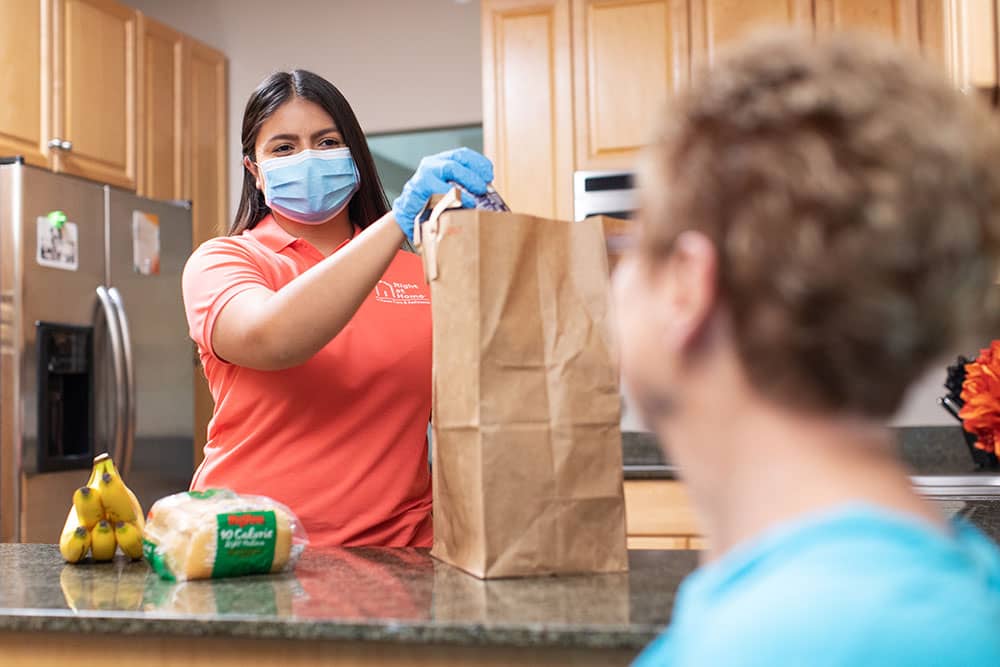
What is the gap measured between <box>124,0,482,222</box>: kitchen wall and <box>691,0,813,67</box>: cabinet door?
1.08 m

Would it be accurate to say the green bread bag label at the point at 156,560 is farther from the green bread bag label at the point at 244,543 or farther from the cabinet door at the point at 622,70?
the cabinet door at the point at 622,70

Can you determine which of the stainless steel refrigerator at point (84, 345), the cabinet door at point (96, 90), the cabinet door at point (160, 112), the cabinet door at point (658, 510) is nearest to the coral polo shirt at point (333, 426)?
the cabinet door at point (658, 510)

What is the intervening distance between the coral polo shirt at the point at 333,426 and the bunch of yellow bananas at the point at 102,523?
→ 0.66 feet

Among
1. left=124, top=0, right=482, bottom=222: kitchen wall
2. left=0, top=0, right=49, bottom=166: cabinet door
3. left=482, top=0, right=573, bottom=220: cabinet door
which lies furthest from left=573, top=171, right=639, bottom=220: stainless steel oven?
left=0, top=0, right=49, bottom=166: cabinet door

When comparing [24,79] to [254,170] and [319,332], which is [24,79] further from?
[319,332]

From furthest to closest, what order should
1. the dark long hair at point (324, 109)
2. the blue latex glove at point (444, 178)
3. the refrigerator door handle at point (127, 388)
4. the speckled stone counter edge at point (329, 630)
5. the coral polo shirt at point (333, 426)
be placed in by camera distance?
the refrigerator door handle at point (127, 388)
the dark long hair at point (324, 109)
the coral polo shirt at point (333, 426)
the blue latex glove at point (444, 178)
the speckled stone counter edge at point (329, 630)

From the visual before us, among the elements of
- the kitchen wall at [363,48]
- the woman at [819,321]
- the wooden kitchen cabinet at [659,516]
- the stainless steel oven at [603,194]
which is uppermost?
the kitchen wall at [363,48]

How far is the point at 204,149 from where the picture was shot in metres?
4.16

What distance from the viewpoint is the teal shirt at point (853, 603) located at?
1.51 ft

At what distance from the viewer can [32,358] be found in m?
2.95

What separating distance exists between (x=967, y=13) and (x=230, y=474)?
1.49 m

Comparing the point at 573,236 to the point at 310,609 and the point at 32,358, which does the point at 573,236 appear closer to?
the point at 310,609

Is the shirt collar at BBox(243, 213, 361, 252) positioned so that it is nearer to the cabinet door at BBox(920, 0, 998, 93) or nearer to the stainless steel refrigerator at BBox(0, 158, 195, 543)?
the cabinet door at BBox(920, 0, 998, 93)

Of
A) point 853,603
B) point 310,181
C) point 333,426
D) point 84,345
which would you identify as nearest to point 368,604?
point 333,426
